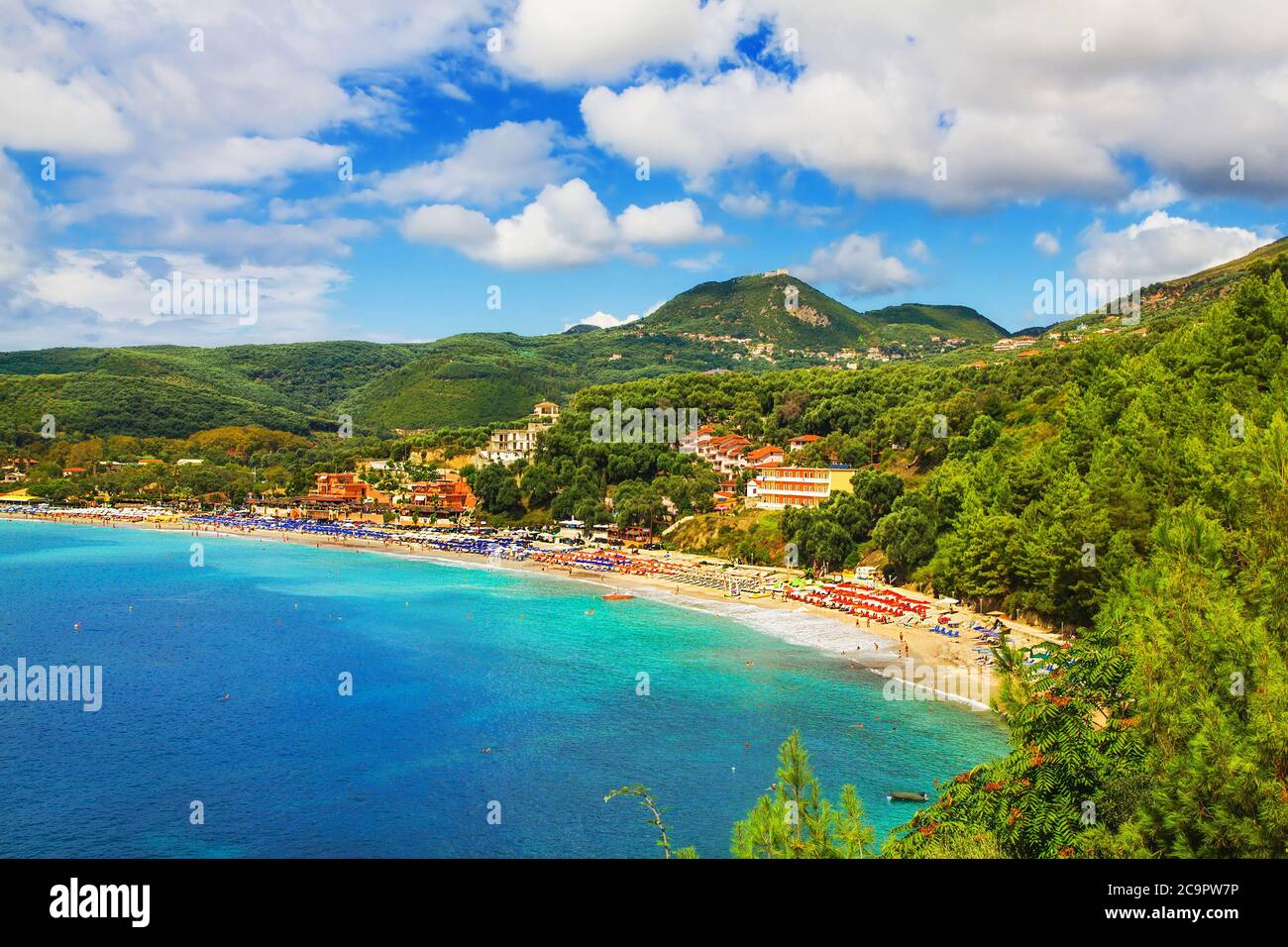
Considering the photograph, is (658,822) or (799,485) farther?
(799,485)

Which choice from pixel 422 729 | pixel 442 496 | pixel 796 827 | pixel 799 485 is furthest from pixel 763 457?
pixel 796 827

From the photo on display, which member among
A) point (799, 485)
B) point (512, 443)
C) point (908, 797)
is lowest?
point (908, 797)

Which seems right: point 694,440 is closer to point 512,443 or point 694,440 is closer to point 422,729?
point 512,443

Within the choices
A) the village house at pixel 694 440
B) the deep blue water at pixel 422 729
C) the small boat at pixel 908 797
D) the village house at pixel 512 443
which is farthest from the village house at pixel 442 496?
the small boat at pixel 908 797

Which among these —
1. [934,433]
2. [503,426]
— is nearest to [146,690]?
[934,433]

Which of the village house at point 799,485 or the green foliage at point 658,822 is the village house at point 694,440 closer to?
the village house at point 799,485
